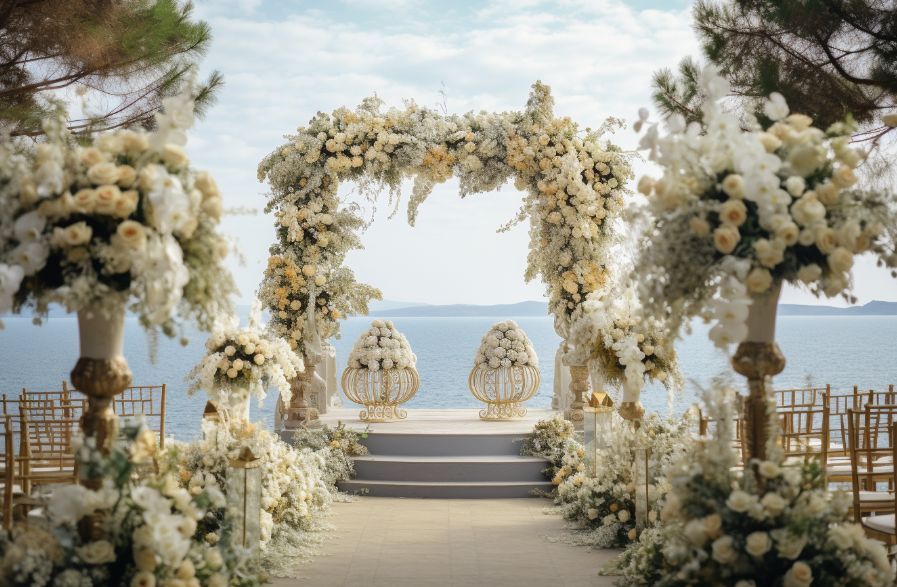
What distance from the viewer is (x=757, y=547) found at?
3.78 m

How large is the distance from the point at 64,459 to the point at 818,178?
5273 mm

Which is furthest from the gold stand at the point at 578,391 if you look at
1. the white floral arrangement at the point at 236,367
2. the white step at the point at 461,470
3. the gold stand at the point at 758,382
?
the gold stand at the point at 758,382

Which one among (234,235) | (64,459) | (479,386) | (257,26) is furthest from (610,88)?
(234,235)

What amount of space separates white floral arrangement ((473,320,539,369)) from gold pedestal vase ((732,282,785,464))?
6.66 metres

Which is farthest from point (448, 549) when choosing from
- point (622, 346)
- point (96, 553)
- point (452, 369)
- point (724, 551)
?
point (452, 369)

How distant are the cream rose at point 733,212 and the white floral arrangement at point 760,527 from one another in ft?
2.38

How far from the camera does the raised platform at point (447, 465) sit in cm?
916

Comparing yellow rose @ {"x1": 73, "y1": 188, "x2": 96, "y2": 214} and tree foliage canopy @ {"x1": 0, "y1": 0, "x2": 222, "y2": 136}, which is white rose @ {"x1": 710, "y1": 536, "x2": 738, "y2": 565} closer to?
yellow rose @ {"x1": 73, "y1": 188, "x2": 96, "y2": 214}

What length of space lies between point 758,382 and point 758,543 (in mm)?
682

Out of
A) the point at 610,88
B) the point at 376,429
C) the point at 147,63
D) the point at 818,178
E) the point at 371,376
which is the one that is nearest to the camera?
the point at 818,178

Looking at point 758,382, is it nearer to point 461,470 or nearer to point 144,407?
point 461,470

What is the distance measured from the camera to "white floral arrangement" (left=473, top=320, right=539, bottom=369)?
35.5ft

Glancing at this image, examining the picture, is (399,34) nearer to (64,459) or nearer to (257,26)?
(257,26)

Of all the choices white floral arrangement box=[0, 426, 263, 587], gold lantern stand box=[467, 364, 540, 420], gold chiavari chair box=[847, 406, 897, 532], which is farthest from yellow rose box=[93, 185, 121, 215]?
gold lantern stand box=[467, 364, 540, 420]
